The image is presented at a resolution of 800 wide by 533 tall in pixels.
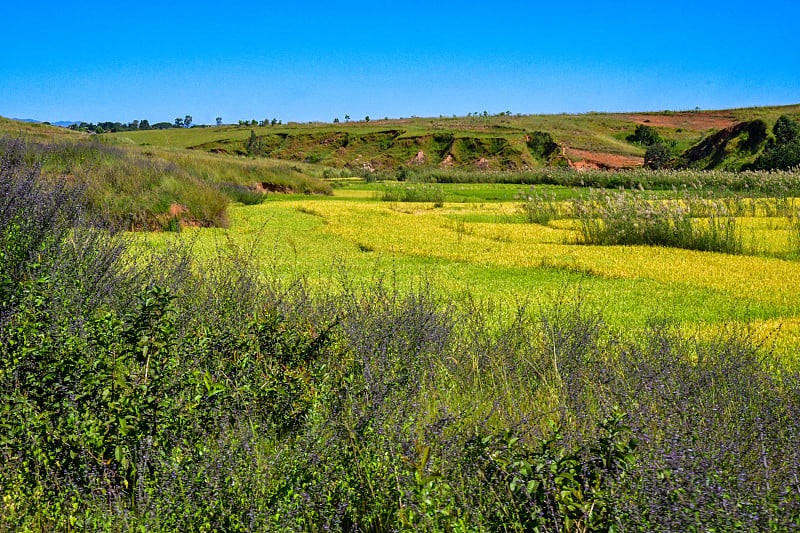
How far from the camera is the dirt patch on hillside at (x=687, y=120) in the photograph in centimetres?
7375

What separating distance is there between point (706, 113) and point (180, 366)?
94.9 m

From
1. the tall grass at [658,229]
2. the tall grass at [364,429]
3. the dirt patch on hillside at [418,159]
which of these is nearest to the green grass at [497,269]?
the tall grass at [658,229]

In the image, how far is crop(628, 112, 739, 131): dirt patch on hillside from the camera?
2904 inches

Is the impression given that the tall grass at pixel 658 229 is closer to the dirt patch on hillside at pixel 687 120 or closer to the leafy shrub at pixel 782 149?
the leafy shrub at pixel 782 149

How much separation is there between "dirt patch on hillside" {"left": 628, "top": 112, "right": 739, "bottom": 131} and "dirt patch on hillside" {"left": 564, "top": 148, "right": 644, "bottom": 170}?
2640 cm

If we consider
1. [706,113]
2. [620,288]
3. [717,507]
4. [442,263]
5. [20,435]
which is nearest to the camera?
[717,507]

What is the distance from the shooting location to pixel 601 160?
50062 millimetres

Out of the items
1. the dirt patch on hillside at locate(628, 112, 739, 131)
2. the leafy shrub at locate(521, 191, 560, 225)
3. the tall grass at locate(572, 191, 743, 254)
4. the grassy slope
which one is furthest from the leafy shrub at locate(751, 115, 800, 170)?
the dirt patch on hillside at locate(628, 112, 739, 131)

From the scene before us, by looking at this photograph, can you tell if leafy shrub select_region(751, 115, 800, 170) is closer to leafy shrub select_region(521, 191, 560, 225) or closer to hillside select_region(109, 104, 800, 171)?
hillside select_region(109, 104, 800, 171)

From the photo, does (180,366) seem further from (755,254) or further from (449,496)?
(755,254)

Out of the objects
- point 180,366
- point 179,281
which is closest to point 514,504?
point 180,366

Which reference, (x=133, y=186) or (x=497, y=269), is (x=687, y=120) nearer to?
(x=133, y=186)

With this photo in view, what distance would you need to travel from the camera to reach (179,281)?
5484 mm

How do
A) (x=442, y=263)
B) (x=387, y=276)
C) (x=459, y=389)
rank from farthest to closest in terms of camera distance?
(x=442, y=263) < (x=387, y=276) < (x=459, y=389)
